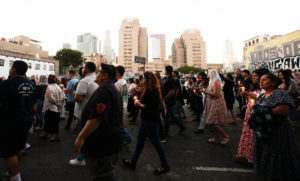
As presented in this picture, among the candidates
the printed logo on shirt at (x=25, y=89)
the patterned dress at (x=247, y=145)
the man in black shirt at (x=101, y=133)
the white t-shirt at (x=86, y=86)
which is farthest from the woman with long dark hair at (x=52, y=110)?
the patterned dress at (x=247, y=145)

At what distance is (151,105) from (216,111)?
2.22 metres

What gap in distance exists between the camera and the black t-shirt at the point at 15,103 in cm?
228

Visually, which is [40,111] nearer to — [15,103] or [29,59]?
[15,103]

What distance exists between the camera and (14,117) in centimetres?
231

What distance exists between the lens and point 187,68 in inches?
3652

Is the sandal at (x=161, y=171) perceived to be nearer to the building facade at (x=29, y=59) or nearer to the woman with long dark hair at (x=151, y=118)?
the woman with long dark hair at (x=151, y=118)

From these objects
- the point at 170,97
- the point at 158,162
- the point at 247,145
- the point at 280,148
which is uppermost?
the point at 170,97

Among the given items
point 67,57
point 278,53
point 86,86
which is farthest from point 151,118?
point 67,57

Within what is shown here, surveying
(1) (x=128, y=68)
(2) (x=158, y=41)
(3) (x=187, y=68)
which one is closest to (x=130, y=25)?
(1) (x=128, y=68)

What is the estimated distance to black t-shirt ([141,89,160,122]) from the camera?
9.23 ft

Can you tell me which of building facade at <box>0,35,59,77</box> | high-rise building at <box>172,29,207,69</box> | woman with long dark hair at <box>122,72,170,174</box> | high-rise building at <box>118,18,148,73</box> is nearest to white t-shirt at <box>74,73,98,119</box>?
woman with long dark hair at <box>122,72,170,174</box>

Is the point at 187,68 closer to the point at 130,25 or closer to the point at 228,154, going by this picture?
the point at 130,25

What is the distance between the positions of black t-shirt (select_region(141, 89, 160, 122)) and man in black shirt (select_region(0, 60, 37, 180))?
72.3 inches

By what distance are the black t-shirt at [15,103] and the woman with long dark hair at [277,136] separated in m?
3.38
